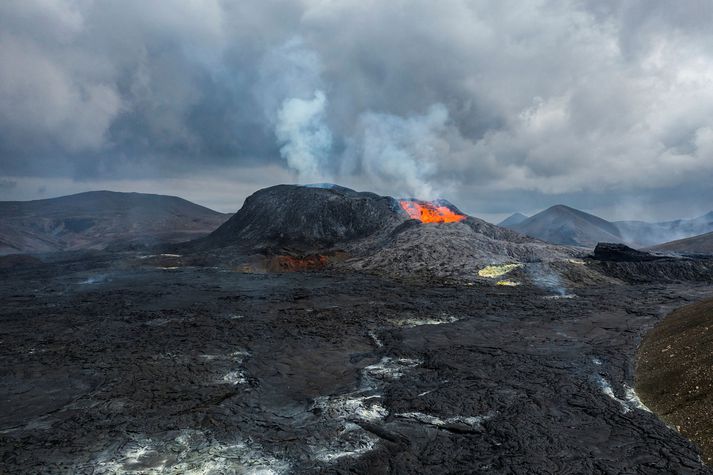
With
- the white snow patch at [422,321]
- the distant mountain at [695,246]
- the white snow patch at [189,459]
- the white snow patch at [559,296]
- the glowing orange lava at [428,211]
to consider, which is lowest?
the white snow patch at [189,459]

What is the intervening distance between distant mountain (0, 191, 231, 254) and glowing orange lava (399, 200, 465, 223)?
226 feet

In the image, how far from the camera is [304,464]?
9.83m

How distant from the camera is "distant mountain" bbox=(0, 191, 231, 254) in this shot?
11769 cm

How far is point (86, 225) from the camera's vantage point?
490 ft

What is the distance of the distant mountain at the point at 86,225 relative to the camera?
117694 millimetres

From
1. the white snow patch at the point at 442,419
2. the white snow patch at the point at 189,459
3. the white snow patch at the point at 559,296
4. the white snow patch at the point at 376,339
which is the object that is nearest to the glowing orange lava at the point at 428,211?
the white snow patch at the point at 559,296

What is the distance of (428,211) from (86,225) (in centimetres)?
12811

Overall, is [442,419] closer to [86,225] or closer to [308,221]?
[308,221]

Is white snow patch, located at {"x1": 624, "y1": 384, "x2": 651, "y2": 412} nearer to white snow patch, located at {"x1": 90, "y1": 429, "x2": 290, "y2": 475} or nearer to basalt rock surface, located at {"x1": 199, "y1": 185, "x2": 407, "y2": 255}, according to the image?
white snow patch, located at {"x1": 90, "y1": 429, "x2": 290, "y2": 475}

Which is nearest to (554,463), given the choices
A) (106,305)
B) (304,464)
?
(304,464)

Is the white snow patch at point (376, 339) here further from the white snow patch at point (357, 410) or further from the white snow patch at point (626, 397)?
the white snow patch at point (626, 397)

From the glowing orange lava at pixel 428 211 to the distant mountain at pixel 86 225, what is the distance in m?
68.8

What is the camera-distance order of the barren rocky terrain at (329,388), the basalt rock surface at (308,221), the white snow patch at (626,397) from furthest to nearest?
the basalt rock surface at (308,221) → the white snow patch at (626,397) → the barren rocky terrain at (329,388)

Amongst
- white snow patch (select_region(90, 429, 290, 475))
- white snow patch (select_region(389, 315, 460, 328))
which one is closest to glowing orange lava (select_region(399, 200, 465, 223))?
white snow patch (select_region(389, 315, 460, 328))
